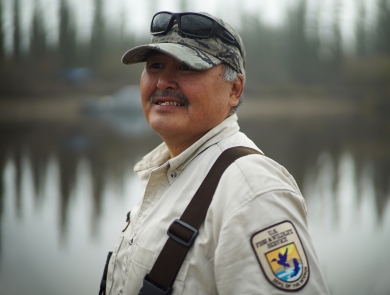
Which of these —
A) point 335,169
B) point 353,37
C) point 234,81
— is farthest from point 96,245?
point 353,37

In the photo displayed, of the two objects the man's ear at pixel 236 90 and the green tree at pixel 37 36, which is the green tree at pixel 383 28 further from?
the man's ear at pixel 236 90

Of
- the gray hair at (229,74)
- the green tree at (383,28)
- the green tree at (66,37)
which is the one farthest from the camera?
the green tree at (66,37)

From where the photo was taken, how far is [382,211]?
6.50 m

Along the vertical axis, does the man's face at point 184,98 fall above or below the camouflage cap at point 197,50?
below

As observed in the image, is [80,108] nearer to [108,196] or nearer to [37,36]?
[37,36]

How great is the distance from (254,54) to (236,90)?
13745mm

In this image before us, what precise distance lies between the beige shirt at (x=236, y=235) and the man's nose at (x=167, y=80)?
217 millimetres

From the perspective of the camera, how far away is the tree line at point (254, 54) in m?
14.1

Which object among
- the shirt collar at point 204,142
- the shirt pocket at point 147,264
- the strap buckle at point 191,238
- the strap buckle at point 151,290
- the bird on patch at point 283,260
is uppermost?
the shirt collar at point 204,142

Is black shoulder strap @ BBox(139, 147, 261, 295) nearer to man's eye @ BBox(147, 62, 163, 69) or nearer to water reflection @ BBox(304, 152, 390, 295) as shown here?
man's eye @ BBox(147, 62, 163, 69)

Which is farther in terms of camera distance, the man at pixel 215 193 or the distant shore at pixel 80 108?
the distant shore at pixel 80 108

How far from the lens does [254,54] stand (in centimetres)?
1455

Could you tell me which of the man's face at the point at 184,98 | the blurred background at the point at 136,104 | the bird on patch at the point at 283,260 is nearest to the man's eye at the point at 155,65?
the man's face at the point at 184,98

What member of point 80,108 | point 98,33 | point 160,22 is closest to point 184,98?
point 160,22
